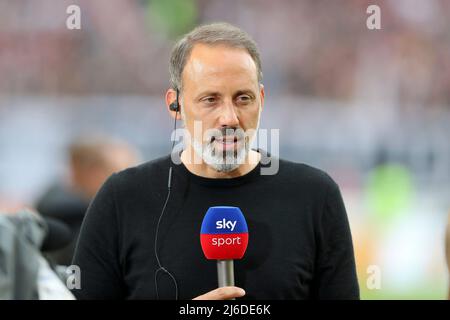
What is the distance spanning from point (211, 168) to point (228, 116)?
10 cm

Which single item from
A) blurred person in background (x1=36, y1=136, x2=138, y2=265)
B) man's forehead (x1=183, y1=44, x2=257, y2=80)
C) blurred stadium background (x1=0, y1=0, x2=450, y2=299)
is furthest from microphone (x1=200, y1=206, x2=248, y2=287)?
blurred stadium background (x1=0, y1=0, x2=450, y2=299)

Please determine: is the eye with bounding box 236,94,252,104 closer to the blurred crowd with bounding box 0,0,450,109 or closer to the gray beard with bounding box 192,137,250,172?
the gray beard with bounding box 192,137,250,172

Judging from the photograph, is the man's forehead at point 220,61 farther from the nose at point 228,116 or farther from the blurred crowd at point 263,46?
the blurred crowd at point 263,46

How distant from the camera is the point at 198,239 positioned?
3.84 ft

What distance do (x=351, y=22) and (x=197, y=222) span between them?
171 inches

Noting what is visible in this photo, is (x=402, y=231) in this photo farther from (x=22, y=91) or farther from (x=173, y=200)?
(x=173, y=200)

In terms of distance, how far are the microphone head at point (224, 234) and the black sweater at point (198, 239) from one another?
0.09m

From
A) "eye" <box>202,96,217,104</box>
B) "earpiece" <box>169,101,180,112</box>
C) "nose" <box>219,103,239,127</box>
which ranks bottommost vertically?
"nose" <box>219,103,239,127</box>

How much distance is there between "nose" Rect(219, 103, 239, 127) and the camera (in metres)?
1.12

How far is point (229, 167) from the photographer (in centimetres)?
116

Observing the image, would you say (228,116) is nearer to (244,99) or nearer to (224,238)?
(244,99)

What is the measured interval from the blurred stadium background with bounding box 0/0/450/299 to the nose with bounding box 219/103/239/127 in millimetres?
3200

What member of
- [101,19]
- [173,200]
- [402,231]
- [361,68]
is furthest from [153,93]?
[173,200]

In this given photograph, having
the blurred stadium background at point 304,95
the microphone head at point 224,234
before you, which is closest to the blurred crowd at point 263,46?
the blurred stadium background at point 304,95
